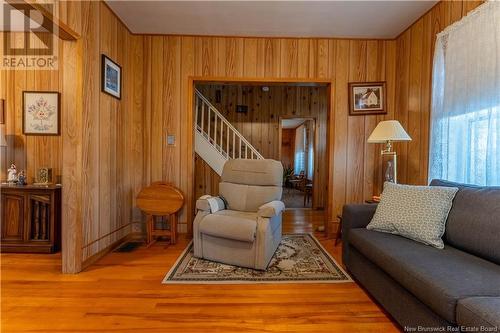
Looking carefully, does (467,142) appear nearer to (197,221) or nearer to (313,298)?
(313,298)

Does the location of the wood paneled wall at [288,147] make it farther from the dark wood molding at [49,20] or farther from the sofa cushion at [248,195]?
the dark wood molding at [49,20]

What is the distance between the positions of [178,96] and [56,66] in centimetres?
139

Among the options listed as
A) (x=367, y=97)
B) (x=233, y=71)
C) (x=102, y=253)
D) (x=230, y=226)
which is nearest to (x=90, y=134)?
(x=102, y=253)

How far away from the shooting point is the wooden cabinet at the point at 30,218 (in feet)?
9.58

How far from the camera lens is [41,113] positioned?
3281 mm

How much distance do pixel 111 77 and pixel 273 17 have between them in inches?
74.2

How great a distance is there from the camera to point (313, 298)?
6.73 ft

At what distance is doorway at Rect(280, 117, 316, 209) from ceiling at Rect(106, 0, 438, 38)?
3538 millimetres

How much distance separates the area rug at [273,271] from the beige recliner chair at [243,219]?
85 millimetres

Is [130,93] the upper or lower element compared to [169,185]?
upper

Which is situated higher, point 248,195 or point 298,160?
point 298,160

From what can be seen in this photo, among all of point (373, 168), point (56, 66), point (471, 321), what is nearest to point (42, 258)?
point (56, 66)
